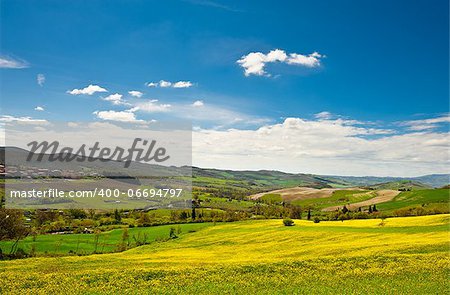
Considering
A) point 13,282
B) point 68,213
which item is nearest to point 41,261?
point 13,282

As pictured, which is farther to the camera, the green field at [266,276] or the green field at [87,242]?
A: the green field at [87,242]

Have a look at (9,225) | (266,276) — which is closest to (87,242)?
(9,225)

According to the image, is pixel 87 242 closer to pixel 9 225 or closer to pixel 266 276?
pixel 9 225

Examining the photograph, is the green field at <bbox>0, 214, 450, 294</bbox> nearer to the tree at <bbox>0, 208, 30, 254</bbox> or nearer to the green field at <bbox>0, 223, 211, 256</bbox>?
the tree at <bbox>0, 208, 30, 254</bbox>

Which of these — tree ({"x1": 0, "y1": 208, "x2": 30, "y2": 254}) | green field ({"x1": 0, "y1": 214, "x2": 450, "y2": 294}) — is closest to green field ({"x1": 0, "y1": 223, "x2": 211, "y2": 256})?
tree ({"x1": 0, "y1": 208, "x2": 30, "y2": 254})

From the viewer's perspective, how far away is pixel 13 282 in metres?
35.1

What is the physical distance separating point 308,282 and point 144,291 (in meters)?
14.9

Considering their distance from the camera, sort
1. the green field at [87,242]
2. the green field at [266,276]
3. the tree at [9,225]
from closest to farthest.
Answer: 1. the green field at [266,276]
2. the tree at [9,225]
3. the green field at [87,242]

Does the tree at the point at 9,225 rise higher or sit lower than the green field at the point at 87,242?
higher

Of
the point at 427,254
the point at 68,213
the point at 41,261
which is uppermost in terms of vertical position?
the point at 427,254

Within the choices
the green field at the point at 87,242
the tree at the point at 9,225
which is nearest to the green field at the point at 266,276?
the tree at the point at 9,225

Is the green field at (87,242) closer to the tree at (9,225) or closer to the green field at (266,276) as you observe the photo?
the tree at (9,225)

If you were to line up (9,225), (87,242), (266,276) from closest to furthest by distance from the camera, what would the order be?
(266,276) → (9,225) → (87,242)

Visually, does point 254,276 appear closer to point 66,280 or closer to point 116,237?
point 66,280
